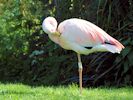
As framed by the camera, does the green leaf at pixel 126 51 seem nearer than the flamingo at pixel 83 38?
No

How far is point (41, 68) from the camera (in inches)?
515

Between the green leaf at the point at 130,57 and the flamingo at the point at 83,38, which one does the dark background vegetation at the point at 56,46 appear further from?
the flamingo at the point at 83,38

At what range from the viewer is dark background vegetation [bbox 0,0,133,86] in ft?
36.1

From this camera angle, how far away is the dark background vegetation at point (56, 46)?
433 inches

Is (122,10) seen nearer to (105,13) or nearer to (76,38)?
(105,13)

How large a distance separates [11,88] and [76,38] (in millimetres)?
1672

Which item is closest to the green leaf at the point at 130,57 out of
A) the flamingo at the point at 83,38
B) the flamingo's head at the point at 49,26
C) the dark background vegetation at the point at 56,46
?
the dark background vegetation at the point at 56,46

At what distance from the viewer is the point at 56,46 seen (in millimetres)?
12797

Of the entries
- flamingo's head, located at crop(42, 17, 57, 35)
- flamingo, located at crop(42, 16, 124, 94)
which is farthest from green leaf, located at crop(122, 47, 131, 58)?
flamingo's head, located at crop(42, 17, 57, 35)

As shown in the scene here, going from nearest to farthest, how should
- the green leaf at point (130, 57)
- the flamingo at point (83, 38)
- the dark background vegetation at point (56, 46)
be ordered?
1. the flamingo at point (83, 38)
2. the green leaf at point (130, 57)
3. the dark background vegetation at point (56, 46)

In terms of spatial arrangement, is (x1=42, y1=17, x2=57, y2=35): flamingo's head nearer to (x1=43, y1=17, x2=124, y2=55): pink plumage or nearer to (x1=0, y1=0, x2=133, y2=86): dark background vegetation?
(x1=43, y1=17, x2=124, y2=55): pink plumage

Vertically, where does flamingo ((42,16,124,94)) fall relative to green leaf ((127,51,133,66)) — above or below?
above

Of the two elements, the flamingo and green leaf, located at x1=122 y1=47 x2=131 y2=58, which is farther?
green leaf, located at x1=122 y1=47 x2=131 y2=58

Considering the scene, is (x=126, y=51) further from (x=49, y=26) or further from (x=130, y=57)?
(x=49, y=26)
